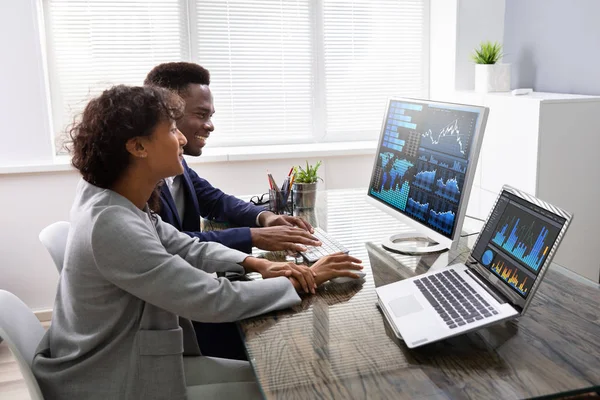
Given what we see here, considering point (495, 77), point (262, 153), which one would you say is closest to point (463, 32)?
point (495, 77)

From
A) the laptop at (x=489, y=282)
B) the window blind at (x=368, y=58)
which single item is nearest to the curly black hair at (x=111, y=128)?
the laptop at (x=489, y=282)

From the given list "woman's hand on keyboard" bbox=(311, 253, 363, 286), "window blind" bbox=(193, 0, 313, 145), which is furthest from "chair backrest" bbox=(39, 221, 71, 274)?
"window blind" bbox=(193, 0, 313, 145)

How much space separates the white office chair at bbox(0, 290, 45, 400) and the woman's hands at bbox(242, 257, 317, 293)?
520 mm

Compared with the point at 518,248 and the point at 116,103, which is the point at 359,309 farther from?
the point at 116,103

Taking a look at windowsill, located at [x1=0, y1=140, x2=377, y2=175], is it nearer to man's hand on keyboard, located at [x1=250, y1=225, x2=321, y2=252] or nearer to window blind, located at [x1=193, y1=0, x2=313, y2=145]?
window blind, located at [x1=193, y1=0, x2=313, y2=145]

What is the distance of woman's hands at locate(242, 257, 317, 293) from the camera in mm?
1467

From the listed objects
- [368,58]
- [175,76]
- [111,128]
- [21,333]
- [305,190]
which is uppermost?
[368,58]

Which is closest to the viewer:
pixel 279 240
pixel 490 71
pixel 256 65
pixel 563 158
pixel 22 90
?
pixel 279 240

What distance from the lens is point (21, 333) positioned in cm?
131

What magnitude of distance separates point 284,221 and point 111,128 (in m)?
0.80

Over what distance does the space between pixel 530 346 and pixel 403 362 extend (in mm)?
255

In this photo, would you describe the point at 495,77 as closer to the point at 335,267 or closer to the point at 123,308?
the point at 335,267

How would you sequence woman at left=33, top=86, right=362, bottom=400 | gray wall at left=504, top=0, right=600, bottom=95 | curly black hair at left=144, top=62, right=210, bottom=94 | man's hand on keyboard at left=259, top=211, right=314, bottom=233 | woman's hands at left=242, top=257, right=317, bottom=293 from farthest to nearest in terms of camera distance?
gray wall at left=504, top=0, right=600, bottom=95
curly black hair at left=144, top=62, right=210, bottom=94
man's hand on keyboard at left=259, top=211, right=314, bottom=233
woman's hands at left=242, top=257, right=317, bottom=293
woman at left=33, top=86, right=362, bottom=400

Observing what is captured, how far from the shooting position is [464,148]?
152 cm
